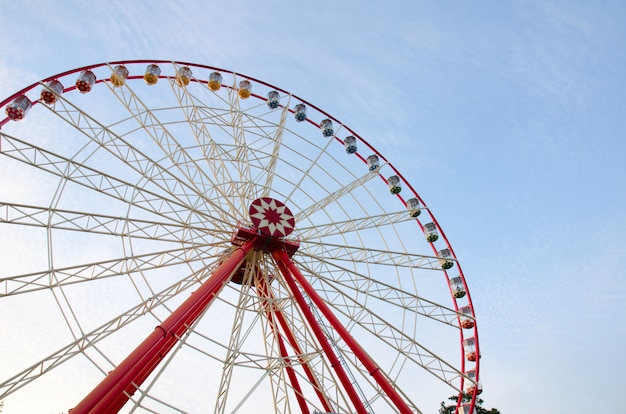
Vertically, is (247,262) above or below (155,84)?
below

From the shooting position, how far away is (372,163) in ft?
64.3

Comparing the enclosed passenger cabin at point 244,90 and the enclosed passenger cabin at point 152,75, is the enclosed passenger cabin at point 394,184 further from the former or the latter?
the enclosed passenger cabin at point 152,75

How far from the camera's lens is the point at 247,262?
15.0 metres

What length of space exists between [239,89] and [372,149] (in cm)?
597

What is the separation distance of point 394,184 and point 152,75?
993 centimetres

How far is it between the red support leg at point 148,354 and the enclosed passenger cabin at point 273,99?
7595 millimetres

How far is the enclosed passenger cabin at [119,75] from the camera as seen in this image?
48.6 feet

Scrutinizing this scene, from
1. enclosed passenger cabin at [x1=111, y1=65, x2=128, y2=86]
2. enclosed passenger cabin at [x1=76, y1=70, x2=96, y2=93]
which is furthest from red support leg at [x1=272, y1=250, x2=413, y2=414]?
enclosed passenger cabin at [x1=76, y1=70, x2=96, y2=93]

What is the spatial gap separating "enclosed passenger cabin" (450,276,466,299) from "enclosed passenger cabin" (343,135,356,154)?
648cm

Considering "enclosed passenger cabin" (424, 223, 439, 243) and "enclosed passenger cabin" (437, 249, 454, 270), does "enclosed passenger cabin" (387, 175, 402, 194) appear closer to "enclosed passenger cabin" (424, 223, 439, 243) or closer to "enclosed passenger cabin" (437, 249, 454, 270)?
"enclosed passenger cabin" (424, 223, 439, 243)

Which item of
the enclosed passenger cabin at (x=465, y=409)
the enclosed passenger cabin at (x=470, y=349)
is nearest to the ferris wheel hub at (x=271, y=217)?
the enclosed passenger cabin at (x=470, y=349)

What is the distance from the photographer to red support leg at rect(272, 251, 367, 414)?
11750mm

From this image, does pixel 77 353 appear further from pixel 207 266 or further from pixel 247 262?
pixel 247 262

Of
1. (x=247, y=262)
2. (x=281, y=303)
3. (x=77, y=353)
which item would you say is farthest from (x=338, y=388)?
(x=77, y=353)
